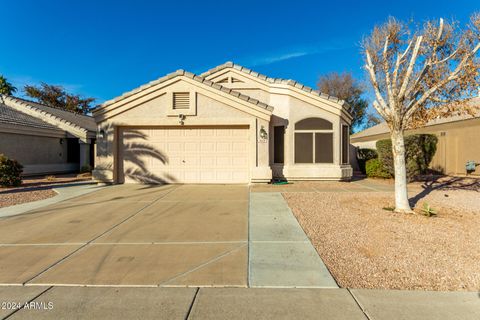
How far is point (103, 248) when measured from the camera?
166 inches

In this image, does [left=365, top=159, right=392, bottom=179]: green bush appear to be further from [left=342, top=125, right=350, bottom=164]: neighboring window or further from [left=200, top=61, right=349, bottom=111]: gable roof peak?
[left=200, top=61, right=349, bottom=111]: gable roof peak

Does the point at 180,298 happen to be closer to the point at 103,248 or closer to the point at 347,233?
the point at 103,248

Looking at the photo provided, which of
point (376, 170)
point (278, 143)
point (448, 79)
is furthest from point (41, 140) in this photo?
point (448, 79)

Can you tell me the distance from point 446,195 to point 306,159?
5156 mm

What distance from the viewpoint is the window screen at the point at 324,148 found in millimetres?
11430

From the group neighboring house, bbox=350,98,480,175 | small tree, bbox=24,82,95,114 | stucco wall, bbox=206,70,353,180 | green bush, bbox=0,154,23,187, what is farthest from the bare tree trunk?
small tree, bbox=24,82,95,114

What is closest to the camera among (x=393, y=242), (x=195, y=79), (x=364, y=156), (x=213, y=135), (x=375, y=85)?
(x=393, y=242)

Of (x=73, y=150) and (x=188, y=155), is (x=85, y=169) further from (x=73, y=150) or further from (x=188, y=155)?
(x=188, y=155)

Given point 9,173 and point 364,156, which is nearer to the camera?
point 9,173

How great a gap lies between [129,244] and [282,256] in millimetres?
2685

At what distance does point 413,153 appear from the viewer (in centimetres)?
1127

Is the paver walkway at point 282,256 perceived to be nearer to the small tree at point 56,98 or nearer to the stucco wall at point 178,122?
the stucco wall at point 178,122

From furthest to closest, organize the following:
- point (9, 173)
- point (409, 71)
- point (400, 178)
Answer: point (9, 173) < point (400, 178) < point (409, 71)

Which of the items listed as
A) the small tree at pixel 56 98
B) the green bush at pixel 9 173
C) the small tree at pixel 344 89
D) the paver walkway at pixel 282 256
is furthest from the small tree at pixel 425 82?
the small tree at pixel 56 98
